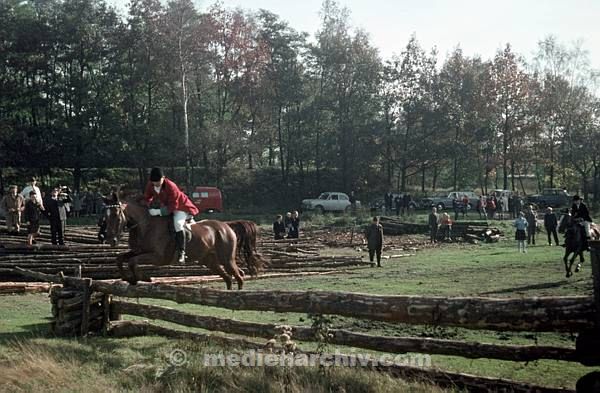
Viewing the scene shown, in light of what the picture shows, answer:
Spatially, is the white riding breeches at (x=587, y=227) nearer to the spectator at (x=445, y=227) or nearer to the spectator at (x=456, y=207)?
the spectator at (x=445, y=227)

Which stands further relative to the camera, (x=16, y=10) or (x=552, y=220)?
(x=16, y=10)

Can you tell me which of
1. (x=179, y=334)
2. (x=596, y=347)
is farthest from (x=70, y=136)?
(x=596, y=347)

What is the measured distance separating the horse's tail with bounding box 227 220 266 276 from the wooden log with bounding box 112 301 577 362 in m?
5.20

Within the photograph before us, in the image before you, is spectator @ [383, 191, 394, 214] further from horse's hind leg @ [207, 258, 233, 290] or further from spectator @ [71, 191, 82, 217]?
horse's hind leg @ [207, 258, 233, 290]

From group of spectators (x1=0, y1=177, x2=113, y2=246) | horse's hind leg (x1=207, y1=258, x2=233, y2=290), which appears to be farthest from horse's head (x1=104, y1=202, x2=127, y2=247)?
group of spectators (x1=0, y1=177, x2=113, y2=246)

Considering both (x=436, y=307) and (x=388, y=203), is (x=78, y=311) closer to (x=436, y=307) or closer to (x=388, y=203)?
(x=436, y=307)

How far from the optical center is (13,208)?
77.1ft

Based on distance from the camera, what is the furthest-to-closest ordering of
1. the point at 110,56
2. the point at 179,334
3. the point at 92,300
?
the point at 110,56 → the point at 92,300 → the point at 179,334

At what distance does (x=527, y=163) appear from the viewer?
62.4m

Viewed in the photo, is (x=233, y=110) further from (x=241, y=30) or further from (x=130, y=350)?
(x=130, y=350)

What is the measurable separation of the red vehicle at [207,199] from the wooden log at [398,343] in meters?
35.9

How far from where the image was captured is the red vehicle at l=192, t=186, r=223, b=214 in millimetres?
46094

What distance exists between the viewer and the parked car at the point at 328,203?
→ 51.9 meters

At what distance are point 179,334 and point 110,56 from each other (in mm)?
46272
